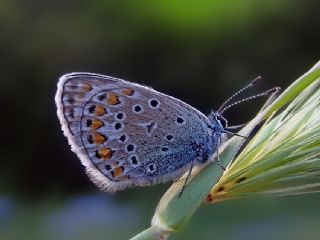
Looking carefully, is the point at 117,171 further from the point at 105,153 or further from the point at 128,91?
the point at 128,91

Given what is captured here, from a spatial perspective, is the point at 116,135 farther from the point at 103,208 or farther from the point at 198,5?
the point at 198,5

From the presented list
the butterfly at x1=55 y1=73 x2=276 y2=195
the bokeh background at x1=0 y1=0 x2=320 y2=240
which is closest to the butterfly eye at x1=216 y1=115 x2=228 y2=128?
the butterfly at x1=55 y1=73 x2=276 y2=195

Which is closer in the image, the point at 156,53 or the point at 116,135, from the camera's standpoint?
the point at 116,135

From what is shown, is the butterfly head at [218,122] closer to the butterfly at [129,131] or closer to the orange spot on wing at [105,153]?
the butterfly at [129,131]

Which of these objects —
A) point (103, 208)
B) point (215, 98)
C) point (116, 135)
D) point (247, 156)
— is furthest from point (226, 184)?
point (215, 98)

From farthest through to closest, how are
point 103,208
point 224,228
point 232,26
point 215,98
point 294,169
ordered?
1. point 232,26
2. point 215,98
3. point 103,208
4. point 224,228
5. point 294,169

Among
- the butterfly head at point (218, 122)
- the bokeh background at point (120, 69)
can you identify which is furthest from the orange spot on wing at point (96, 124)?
the bokeh background at point (120, 69)

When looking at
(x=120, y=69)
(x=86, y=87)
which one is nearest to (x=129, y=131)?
(x=86, y=87)

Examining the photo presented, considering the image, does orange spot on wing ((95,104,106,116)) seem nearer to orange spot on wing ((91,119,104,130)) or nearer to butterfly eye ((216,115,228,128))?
orange spot on wing ((91,119,104,130))
